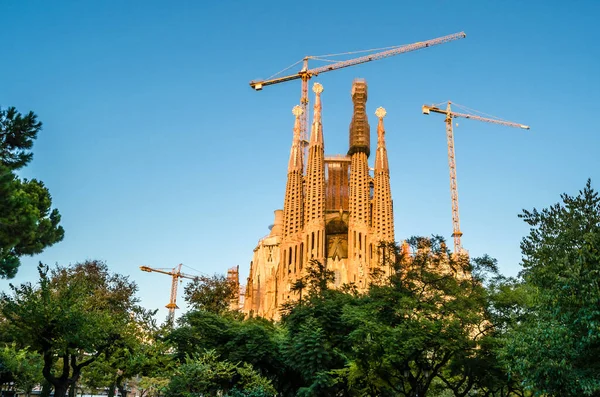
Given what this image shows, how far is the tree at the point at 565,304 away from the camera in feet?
47.1

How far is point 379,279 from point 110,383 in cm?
1642

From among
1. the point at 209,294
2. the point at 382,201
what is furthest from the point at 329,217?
the point at 209,294

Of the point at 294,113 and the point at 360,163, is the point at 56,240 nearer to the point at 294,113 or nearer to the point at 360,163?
→ the point at 360,163

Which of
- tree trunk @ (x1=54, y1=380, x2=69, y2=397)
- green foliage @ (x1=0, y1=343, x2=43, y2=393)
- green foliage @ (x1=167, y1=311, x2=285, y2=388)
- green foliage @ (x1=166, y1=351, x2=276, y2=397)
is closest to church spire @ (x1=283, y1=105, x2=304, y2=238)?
green foliage @ (x1=167, y1=311, x2=285, y2=388)

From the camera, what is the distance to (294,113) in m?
83.1

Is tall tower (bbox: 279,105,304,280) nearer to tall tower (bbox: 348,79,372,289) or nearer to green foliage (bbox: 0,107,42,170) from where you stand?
tall tower (bbox: 348,79,372,289)

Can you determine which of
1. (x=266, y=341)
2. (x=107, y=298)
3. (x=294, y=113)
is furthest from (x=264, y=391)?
(x=294, y=113)

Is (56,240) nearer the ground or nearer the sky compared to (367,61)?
nearer the ground

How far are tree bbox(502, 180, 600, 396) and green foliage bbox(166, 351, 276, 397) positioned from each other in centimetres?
1426

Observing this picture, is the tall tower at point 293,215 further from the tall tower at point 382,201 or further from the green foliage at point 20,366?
the green foliage at point 20,366

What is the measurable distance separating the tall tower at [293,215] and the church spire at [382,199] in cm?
1014

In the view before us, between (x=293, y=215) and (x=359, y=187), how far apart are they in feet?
31.9

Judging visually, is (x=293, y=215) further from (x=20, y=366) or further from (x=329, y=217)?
(x=20, y=366)

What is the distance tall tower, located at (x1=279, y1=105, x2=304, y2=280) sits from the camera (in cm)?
7081
